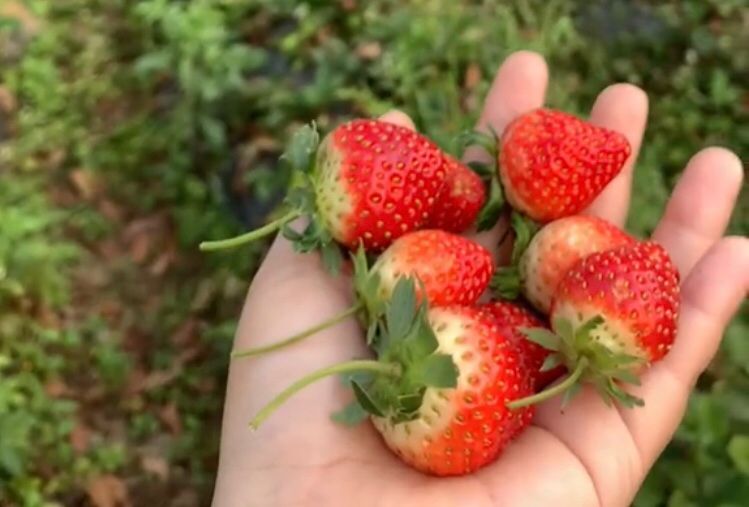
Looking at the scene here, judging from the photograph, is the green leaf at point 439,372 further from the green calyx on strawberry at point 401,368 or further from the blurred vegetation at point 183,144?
the blurred vegetation at point 183,144

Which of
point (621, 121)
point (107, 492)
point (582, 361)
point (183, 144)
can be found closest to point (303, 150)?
point (582, 361)

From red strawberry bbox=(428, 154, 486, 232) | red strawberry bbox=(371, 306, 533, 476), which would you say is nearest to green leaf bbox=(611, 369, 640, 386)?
red strawberry bbox=(371, 306, 533, 476)

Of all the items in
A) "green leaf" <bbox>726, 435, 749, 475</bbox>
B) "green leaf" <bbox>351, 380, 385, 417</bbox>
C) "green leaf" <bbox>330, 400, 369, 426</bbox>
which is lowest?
"green leaf" <bbox>726, 435, 749, 475</bbox>

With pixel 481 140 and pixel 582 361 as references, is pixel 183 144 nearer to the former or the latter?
pixel 481 140

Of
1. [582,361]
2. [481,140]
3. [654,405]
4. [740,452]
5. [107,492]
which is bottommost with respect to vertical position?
[107,492]

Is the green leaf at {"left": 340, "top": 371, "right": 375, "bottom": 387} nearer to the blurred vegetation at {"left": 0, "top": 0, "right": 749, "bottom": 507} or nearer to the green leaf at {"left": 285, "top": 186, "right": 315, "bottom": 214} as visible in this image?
the green leaf at {"left": 285, "top": 186, "right": 315, "bottom": 214}

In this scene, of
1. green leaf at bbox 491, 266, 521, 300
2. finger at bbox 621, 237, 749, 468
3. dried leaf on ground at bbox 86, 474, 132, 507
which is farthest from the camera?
dried leaf on ground at bbox 86, 474, 132, 507
